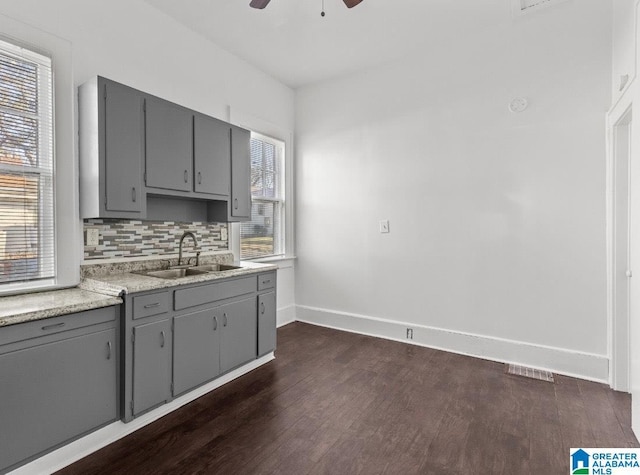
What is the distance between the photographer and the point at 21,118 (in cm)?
221

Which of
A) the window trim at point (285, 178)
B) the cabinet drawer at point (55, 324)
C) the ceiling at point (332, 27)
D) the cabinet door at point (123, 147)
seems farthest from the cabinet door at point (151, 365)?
the ceiling at point (332, 27)

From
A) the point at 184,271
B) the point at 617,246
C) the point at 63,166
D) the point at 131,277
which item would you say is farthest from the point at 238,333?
the point at 617,246

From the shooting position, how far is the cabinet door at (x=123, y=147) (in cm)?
238

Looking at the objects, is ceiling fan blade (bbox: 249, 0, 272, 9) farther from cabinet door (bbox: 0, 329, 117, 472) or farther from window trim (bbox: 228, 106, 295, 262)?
cabinet door (bbox: 0, 329, 117, 472)

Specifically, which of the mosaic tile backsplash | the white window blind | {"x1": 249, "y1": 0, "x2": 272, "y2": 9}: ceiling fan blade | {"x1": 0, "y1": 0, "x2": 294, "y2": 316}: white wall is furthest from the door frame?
the white window blind

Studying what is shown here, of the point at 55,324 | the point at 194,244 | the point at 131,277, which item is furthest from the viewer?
the point at 194,244

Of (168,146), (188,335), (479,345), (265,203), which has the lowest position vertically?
(479,345)

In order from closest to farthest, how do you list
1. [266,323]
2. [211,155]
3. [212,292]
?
[212,292]
[211,155]
[266,323]

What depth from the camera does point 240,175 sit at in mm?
3461

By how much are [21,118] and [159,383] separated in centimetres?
193

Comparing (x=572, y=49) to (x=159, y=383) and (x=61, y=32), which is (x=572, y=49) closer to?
(x=61, y=32)

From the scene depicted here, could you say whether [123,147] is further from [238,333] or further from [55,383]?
[238,333]

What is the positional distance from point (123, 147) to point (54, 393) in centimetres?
159

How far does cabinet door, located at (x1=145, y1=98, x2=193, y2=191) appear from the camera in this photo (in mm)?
2639
